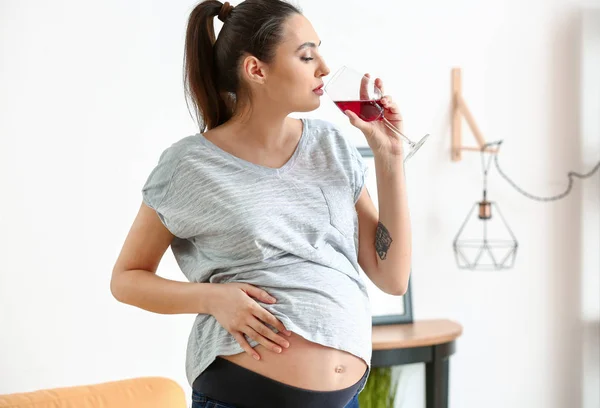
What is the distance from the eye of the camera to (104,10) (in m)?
2.59

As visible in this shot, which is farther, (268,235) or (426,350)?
(426,350)

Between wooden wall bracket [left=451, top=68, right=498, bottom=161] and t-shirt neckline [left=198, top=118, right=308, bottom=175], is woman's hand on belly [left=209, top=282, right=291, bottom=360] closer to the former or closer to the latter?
t-shirt neckline [left=198, top=118, right=308, bottom=175]

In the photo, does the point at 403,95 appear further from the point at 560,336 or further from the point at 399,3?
the point at 560,336

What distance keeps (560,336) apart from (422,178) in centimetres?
89

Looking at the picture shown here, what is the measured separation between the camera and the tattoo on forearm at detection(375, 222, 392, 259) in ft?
4.31

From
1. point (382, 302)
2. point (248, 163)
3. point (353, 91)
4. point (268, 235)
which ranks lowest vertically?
point (382, 302)

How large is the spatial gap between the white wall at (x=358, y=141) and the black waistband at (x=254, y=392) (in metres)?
1.49

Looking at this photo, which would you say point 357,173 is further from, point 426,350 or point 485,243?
Result: point 485,243

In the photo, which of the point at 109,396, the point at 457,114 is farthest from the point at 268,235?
the point at 457,114

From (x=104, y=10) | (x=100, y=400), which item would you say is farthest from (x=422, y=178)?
(x=100, y=400)

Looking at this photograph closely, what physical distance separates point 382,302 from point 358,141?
60cm

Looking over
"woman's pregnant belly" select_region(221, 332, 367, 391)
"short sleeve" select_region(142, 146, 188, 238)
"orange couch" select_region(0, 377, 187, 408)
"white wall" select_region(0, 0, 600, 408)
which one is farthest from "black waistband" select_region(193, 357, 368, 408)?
"white wall" select_region(0, 0, 600, 408)

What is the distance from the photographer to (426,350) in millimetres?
2666

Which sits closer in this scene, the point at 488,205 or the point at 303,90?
the point at 303,90
